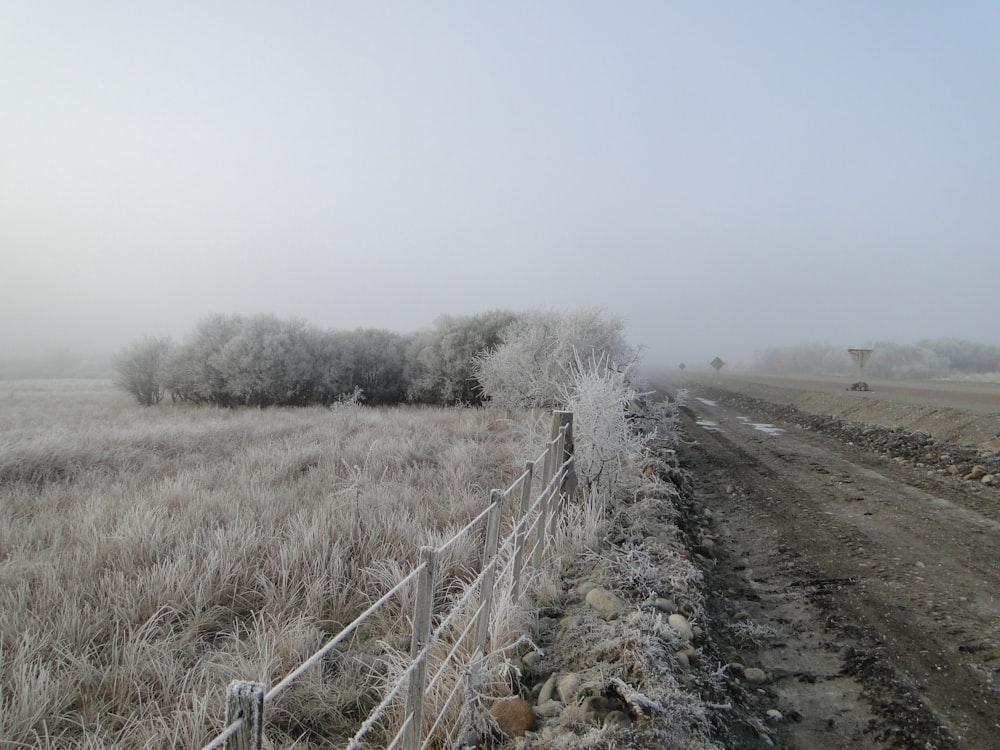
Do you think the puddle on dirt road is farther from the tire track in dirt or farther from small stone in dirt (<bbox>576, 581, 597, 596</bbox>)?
small stone in dirt (<bbox>576, 581, 597, 596</bbox>)

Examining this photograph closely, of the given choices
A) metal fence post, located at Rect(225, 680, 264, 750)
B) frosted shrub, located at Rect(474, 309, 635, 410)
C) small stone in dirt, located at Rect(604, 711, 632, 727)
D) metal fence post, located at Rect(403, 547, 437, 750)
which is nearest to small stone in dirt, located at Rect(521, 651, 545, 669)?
small stone in dirt, located at Rect(604, 711, 632, 727)

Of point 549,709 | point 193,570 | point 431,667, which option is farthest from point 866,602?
point 193,570

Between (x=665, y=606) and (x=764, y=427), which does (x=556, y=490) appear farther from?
(x=764, y=427)

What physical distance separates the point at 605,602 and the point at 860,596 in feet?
8.08

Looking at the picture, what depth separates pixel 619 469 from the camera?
22.9 ft

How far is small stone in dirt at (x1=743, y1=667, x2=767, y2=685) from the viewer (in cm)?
376

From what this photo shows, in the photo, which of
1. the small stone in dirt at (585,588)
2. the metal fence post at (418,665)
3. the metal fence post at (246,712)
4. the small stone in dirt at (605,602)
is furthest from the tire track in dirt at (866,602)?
the metal fence post at (246,712)

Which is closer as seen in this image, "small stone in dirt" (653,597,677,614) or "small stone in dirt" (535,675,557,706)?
"small stone in dirt" (535,675,557,706)

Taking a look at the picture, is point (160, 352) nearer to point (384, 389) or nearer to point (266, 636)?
point (384, 389)

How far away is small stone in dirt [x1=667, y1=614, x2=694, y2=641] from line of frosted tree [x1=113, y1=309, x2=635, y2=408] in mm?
14095

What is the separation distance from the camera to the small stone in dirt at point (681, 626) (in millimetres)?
3881

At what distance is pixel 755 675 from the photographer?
3.81 meters

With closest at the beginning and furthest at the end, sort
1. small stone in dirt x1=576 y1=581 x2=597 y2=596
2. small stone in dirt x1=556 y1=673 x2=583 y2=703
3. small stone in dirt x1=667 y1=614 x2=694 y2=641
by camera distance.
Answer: small stone in dirt x1=556 y1=673 x2=583 y2=703 → small stone in dirt x1=667 y1=614 x2=694 y2=641 → small stone in dirt x1=576 y1=581 x2=597 y2=596

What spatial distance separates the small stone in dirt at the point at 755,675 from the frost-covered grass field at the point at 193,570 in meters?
2.20
